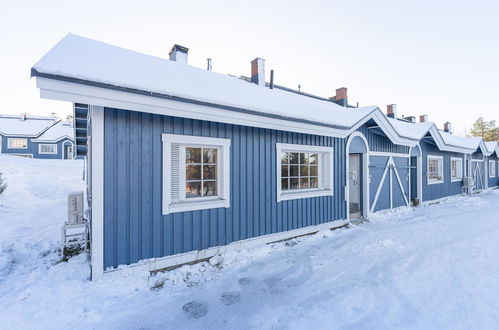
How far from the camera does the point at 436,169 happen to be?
12828mm

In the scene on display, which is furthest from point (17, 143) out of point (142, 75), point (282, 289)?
point (282, 289)

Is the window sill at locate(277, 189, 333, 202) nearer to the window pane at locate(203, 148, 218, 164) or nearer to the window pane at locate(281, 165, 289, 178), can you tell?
the window pane at locate(281, 165, 289, 178)

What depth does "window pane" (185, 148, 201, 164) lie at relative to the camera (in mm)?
4645

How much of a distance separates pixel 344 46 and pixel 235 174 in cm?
871

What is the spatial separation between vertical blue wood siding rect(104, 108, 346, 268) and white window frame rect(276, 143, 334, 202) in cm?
14

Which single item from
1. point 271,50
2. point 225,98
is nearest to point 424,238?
point 225,98

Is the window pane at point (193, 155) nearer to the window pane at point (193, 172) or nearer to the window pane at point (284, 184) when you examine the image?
the window pane at point (193, 172)

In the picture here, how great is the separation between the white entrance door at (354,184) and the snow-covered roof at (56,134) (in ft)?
118

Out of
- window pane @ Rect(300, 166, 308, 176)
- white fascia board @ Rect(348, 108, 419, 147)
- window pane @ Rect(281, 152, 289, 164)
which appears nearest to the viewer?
window pane @ Rect(281, 152, 289, 164)

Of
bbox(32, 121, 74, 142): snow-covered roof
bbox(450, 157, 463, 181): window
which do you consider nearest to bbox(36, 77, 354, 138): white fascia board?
bbox(450, 157, 463, 181): window

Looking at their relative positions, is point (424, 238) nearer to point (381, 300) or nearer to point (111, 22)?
point (381, 300)

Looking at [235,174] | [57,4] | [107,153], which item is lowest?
[235,174]

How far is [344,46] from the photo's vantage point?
10.2 metres

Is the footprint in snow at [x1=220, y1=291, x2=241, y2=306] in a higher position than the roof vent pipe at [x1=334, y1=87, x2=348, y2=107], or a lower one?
lower
